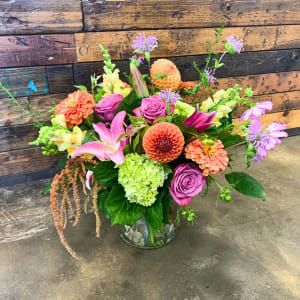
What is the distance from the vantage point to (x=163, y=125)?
1.75ft

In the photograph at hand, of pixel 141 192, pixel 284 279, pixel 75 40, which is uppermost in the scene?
pixel 75 40

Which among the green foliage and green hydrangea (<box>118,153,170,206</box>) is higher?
the green foliage

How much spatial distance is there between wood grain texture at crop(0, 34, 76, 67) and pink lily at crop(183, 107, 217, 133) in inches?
21.3

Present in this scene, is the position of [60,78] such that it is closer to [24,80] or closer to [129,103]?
[24,80]

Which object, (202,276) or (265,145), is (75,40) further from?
(202,276)

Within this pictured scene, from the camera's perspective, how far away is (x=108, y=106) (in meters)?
0.61

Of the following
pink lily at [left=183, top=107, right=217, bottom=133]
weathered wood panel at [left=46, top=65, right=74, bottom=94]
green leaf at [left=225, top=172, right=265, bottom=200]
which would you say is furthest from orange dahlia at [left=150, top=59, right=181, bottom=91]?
weathered wood panel at [left=46, top=65, right=74, bottom=94]

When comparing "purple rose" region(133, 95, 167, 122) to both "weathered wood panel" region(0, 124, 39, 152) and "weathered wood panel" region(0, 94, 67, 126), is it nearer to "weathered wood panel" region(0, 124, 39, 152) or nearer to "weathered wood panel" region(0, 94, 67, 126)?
"weathered wood panel" region(0, 94, 67, 126)

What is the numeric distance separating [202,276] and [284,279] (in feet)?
0.66

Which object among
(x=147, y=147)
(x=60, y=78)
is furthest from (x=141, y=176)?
(x=60, y=78)

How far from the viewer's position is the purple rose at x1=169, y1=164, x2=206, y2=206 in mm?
585

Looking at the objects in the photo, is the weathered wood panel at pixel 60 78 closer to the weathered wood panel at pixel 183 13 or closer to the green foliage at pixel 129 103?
the weathered wood panel at pixel 183 13

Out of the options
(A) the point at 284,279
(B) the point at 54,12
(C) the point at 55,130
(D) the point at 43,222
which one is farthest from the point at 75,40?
(A) the point at 284,279

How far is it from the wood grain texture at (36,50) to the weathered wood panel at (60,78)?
0.02 m
